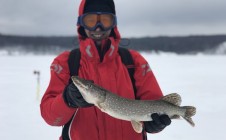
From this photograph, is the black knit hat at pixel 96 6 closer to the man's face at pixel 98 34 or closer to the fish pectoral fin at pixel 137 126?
the man's face at pixel 98 34

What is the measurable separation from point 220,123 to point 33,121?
4.31 meters

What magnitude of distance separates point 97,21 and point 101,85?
1.96 feet

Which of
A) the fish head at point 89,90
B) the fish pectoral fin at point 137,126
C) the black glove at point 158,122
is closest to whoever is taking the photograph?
the fish head at point 89,90

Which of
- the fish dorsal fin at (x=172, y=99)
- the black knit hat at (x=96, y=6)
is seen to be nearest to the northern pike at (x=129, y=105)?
the fish dorsal fin at (x=172, y=99)

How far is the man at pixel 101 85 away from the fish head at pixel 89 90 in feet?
0.17

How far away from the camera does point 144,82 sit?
2734mm

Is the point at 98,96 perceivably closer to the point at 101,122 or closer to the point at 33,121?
the point at 101,122

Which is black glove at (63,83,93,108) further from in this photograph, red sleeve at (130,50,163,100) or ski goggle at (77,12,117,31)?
ski goggle at (77,12,117,31)

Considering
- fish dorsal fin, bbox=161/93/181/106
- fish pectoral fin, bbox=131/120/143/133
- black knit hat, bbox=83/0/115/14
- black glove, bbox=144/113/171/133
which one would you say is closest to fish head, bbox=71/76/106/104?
fish pectoral fin, bbox=131/120/143/133

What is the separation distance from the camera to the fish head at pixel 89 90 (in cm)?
236

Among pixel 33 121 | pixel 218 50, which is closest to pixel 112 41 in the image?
pixel 33 121

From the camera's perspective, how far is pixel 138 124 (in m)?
2.58

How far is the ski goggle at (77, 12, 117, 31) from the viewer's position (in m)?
2.87

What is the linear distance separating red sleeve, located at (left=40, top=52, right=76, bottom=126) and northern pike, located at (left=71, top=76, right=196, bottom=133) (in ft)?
0.78
